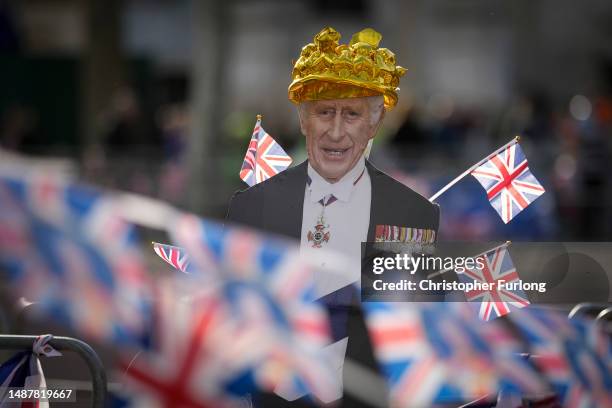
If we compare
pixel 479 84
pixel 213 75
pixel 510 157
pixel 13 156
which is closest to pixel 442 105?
pixel 213 75

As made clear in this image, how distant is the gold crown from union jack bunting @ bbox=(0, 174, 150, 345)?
0.72 metres

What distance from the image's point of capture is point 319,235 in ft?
12.1

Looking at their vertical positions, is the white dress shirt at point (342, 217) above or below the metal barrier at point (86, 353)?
above

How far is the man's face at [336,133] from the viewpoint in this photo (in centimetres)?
376

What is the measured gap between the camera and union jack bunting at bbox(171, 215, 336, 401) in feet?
10.8

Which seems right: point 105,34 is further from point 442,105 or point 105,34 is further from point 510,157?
point 510,157

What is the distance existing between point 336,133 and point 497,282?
25.6 inches

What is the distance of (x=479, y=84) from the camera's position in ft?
96.7

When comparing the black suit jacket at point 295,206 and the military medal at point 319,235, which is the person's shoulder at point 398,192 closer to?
the black suit jacket at point 295,206

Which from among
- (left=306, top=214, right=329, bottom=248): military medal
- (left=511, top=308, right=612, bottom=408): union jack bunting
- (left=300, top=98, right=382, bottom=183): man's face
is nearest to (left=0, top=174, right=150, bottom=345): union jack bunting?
(left=306, top=214, right=329, bottom=248): military medal

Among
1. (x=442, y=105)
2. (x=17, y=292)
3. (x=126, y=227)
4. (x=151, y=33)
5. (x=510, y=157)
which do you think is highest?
(x=151, y=33)

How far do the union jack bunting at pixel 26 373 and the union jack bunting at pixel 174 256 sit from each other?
15.6 inches

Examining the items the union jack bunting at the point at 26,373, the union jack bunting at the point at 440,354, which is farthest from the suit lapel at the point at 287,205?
the union jack bunting at the point at 26,373

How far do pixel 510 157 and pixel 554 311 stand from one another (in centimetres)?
57
